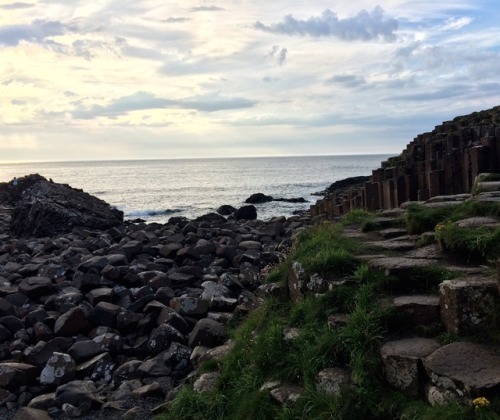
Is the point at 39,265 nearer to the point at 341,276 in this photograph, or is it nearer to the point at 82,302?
the point at 82,302

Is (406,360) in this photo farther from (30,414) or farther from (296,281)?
(30,414)

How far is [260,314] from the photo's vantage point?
731 cm

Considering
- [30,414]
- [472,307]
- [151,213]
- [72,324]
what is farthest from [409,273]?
[151,213]

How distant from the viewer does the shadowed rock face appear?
22609 millimetres

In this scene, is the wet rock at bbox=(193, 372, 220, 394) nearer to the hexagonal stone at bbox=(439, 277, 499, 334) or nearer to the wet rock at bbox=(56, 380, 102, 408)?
the wet rock at bbox=(56, 380, 102, 408)

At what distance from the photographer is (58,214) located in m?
22.8

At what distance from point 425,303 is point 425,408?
1.19 metres

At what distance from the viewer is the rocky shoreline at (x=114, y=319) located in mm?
7418

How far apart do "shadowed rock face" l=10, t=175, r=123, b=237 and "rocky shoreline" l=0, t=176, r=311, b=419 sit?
6373 millimetres

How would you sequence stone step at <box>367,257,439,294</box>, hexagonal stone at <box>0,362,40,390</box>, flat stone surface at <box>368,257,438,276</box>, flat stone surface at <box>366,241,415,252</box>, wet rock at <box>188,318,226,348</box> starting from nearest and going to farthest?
stone step at <box>367,257,439,294</box>
flat stone surface at <box>368,257,438,276</box>
flat stone surface at <box>366,241,415,252</box>
hexagonal stone at <box>0,362,40,390</box>
wet rock at <box>188,318,226,348</box>

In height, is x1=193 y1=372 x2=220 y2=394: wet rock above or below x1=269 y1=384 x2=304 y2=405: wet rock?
below

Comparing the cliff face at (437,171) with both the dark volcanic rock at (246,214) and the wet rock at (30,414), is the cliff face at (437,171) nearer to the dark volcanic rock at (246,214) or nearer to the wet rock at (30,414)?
the wet rock at (30,414)

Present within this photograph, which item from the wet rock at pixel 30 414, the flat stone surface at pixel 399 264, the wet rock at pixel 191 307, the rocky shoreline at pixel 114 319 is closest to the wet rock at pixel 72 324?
the rocky shoreline at pixel 114 319

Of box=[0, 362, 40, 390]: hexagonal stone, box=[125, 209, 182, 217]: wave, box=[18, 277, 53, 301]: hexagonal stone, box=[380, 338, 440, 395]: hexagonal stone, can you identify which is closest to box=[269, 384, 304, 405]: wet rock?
box=[380, 338, 440, 395]: hexagonal stone
